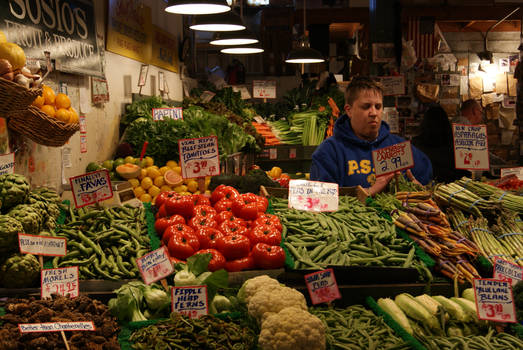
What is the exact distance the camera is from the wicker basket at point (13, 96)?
2.77 metres

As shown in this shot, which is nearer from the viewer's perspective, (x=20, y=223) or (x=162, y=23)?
(x=20, y=223)

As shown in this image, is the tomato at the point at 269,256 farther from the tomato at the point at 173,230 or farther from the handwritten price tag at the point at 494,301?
the handwritten price tag at the point at 494,301

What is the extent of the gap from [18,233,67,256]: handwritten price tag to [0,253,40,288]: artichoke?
0.13m

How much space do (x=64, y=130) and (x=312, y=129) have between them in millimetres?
5557

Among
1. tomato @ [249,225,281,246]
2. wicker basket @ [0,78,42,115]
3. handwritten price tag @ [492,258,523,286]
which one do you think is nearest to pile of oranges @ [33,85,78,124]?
wicker basket @ [0,78,42,115]

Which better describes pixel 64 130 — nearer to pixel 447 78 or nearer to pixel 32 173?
pixel 32 173

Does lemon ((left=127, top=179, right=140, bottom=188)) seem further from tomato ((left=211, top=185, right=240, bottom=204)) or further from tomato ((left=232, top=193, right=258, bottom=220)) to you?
tomato ((left=232, top=193, right=258, bottom=220))

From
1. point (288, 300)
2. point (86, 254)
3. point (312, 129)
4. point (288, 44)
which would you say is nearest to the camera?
point (288, 300)

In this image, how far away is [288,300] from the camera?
7.89ft

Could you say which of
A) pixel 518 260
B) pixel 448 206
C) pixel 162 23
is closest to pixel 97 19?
pixel 162 23

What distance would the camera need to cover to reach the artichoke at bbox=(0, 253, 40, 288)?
9.07 ft

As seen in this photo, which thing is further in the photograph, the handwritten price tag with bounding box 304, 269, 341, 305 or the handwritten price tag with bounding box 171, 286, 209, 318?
the handwritten price tag with bounding box 304, 269, 341, 305

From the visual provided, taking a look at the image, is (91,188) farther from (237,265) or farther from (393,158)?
(393,158)

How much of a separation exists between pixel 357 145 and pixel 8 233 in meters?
3.03
